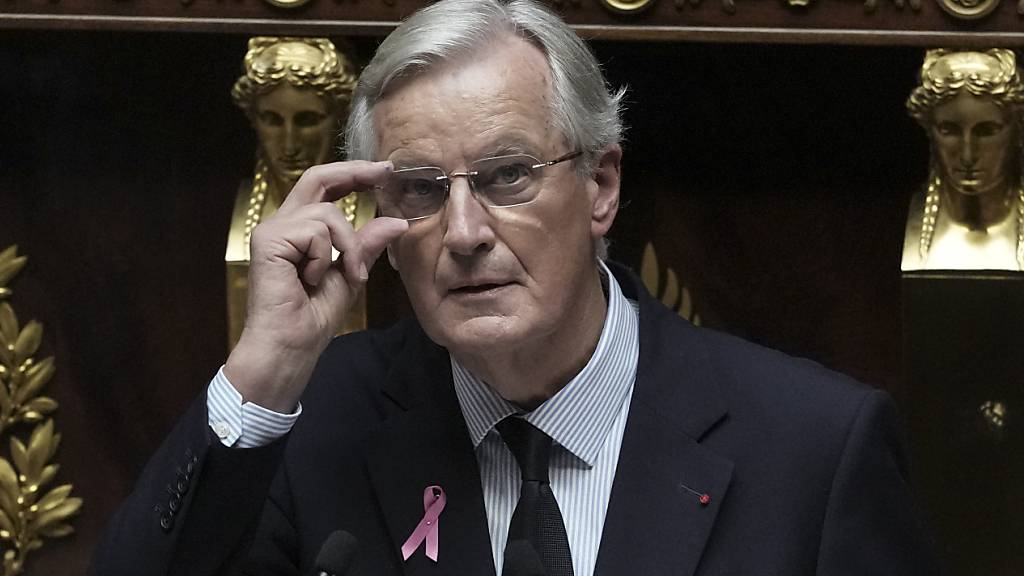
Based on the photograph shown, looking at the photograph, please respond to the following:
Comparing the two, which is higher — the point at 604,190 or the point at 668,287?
the point at 604,190

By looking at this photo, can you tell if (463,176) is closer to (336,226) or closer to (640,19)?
(336,226)

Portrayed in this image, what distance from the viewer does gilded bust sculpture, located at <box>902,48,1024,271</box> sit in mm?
1820

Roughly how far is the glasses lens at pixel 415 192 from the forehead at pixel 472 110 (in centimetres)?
1

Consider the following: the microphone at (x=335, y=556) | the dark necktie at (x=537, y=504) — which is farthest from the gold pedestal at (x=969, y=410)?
the microphone at (x=335, y=556)

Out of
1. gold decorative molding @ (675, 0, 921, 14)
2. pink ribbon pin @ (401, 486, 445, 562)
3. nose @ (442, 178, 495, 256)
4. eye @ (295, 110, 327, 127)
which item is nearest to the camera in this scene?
nose @ (442, 178, 495, 256)

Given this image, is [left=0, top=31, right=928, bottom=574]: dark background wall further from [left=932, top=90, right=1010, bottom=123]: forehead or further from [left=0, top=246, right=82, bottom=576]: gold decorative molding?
[left=932, top=90, right=1010, bottom=123]: forehead

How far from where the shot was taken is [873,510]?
5.05 ft

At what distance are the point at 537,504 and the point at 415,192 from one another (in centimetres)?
31

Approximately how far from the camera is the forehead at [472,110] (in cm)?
150

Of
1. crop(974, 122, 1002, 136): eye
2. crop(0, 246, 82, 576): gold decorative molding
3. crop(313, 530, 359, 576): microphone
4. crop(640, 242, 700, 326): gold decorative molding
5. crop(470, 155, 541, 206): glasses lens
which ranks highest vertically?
crop(470, 155, 541, 206): glasses lens

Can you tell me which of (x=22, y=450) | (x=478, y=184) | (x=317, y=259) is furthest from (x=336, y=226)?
(x=22, y=450)

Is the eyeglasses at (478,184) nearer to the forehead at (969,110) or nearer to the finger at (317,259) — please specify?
the finger at (317,259)

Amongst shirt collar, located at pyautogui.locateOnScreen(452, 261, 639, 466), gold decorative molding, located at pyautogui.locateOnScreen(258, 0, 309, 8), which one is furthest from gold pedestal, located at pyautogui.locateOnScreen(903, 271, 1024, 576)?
gold decorative molding, located at pyautogui.locateOnScreen(258, 0, 309, 8)

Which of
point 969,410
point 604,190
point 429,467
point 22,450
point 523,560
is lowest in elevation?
point 22,450
